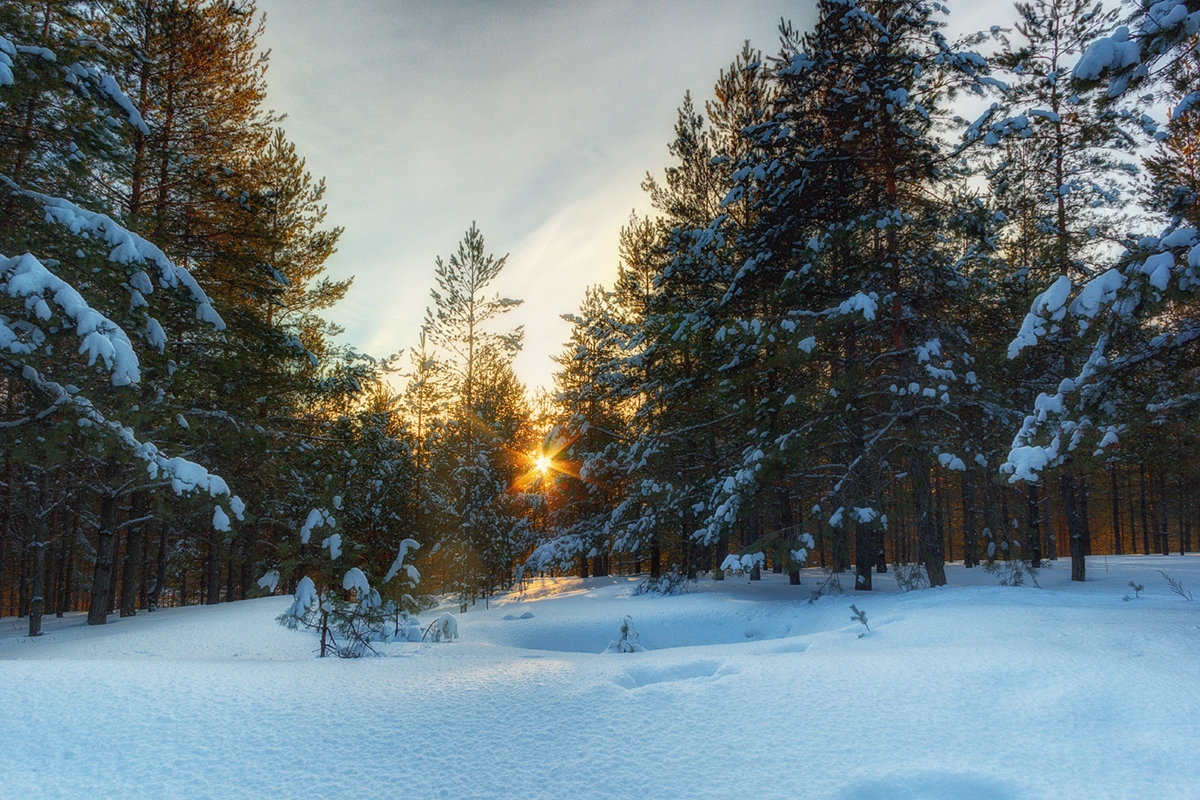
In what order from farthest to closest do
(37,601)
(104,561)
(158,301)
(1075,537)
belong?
1. (1075,537)
2. (37,601)
3. (104,561)
4. (158,301)

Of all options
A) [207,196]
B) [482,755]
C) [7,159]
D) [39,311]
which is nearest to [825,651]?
[482,755]

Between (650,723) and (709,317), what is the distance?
1070 cm

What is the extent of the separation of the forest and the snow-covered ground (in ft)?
6.71

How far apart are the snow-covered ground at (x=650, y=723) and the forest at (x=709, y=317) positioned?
80.6 inches

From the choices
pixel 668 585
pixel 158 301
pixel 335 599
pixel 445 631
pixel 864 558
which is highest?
pixel 158 301

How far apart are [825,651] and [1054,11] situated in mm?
15157

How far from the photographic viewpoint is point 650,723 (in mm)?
2955

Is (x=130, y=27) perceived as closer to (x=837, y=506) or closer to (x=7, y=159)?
(x=7, y=159)

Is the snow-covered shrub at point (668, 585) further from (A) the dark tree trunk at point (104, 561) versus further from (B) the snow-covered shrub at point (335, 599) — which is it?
(A) the dark tree trunk at point (104, 561)

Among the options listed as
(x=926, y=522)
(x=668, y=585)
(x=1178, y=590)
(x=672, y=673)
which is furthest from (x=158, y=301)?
(x=1178, y=590)

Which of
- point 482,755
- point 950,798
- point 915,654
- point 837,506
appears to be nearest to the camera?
point 950,798

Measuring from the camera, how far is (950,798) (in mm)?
2166

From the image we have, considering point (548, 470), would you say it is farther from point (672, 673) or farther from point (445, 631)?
point (672, 673)

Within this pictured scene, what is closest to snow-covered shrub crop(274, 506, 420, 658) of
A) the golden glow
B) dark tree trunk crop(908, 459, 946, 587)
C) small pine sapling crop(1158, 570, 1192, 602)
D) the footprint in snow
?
the footprint in snow
